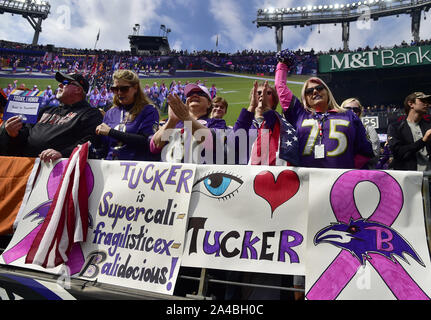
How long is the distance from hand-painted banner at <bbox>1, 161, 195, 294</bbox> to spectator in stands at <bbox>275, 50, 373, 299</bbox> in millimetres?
1096

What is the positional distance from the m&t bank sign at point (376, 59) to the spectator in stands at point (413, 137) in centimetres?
1834

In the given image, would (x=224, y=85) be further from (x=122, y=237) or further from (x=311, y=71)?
(x=122, y=237)

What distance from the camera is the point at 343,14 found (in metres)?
31.0

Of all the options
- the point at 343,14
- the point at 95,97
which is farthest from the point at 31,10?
the point at 343,14

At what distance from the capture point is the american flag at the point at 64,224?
2.06m

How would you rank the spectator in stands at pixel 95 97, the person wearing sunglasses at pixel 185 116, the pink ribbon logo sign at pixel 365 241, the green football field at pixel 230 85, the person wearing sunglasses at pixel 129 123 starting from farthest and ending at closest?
the green football field at pixel 230 85
the spectator in stands at pixel 95 97
the person wearing sunglasses at pixel 129 123
the person wearing sunglasses at pixel 185 116
the pink ribbon logo sign at pixel 365 241

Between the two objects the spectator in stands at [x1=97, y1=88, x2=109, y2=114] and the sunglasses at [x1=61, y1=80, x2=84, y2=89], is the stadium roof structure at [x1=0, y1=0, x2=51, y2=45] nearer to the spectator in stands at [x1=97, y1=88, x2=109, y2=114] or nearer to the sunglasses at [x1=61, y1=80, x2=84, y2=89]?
the spectator in stands at [x1=97, y1=88, x2=109, y2=114]

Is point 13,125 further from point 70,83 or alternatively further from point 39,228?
point 39,228

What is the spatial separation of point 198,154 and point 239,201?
0.63 meters

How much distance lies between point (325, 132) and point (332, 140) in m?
0.11

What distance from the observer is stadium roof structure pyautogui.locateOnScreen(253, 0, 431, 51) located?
27859mm

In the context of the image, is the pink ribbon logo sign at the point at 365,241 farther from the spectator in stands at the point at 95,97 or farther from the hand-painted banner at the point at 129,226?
the spectator in stands at the point at 95,97

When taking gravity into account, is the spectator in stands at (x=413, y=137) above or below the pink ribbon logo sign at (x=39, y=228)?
above

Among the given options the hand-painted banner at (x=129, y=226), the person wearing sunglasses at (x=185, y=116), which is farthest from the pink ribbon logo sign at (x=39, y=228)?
the person wearing sunglasses at (x=185, y=116)
